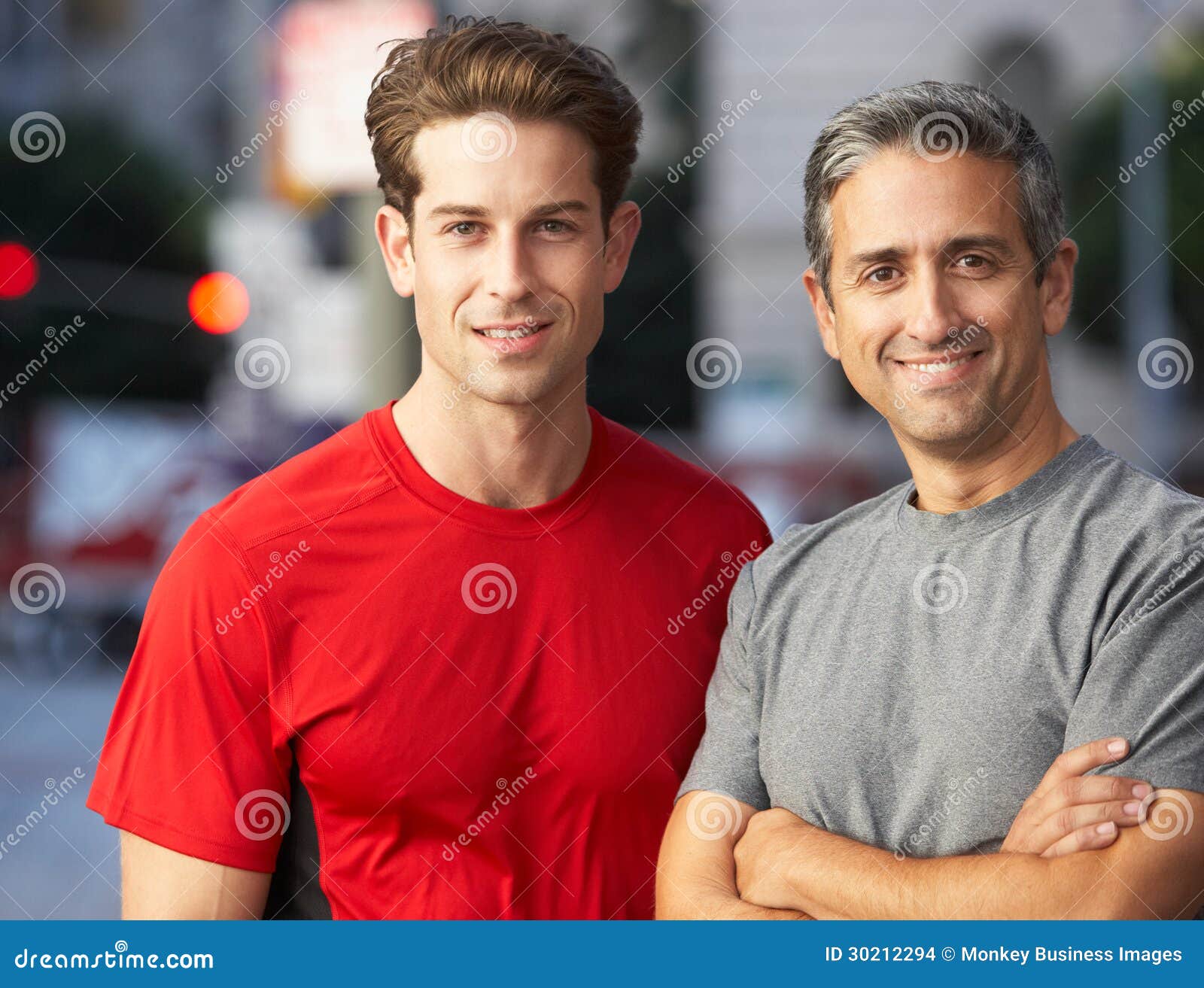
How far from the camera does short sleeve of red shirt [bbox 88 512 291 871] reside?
2629 millimetres

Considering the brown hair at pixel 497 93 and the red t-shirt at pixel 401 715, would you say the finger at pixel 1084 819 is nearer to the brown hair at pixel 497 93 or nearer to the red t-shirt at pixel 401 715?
the red t-shirt at pixel 401 715

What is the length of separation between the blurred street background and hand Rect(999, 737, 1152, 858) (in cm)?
135

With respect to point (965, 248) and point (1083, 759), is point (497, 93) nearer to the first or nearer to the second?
point (965, 248)

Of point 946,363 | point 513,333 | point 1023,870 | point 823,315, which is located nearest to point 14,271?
point 513,333

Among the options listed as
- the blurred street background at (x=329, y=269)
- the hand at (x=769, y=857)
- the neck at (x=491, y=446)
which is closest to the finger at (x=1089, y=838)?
the hand at (x=769, y=857)

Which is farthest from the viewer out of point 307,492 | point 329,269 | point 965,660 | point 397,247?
point 329,269

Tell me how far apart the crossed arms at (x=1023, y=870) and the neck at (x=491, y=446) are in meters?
0.81

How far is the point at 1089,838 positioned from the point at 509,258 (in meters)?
1.44

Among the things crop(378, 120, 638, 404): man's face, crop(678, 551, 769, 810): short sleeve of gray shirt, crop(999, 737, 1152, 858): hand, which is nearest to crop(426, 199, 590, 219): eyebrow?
crop(378, 120, 638, 404): man's face

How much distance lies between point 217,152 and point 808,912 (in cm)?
3417

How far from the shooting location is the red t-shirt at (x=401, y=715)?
263 cm

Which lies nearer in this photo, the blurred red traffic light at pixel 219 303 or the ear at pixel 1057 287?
the ear at pixel 1057 287

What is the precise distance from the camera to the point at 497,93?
274cm

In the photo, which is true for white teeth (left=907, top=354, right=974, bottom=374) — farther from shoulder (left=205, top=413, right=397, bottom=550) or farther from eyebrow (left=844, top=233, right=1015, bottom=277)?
shoulder (left=205, top=413, right=397, bottom=550)
